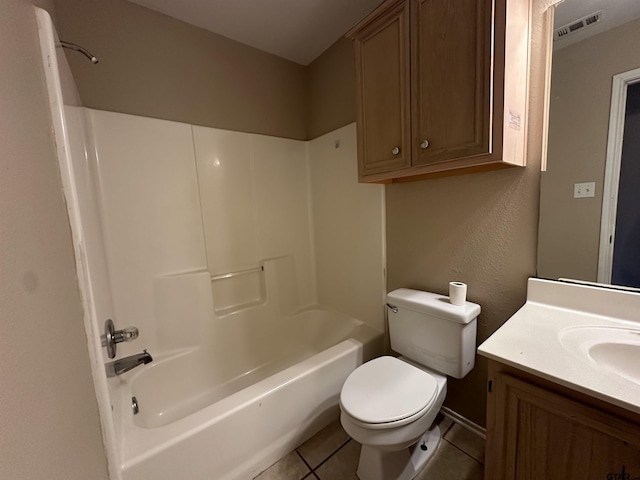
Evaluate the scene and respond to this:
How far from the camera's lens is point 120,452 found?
938 mm

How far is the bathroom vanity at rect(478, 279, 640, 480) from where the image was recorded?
63cm

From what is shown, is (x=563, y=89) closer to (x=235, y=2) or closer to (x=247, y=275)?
(x=235, y=2)

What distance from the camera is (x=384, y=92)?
1.23 metres

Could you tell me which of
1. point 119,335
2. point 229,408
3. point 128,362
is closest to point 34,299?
point 119,335

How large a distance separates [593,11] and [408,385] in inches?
63.1

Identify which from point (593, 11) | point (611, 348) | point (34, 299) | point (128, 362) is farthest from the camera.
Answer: point (128, 362)

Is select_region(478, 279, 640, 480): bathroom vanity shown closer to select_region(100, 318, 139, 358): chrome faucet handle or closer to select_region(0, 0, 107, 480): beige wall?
select_region(0, 0, 107, 480): beige wall

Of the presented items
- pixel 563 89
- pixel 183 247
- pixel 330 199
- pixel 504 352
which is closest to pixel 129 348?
pixel 183 247

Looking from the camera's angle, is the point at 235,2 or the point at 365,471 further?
the point at 235,2

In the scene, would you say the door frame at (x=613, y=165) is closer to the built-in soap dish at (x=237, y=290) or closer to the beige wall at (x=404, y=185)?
the beige wall at (x=404, y=185)

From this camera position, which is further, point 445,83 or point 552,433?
point 445,83

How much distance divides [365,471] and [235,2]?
253 cm

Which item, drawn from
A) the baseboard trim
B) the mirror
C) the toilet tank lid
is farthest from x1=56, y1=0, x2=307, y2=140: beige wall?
the baseboard trim

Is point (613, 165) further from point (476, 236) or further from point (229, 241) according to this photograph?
point (229, 241)
